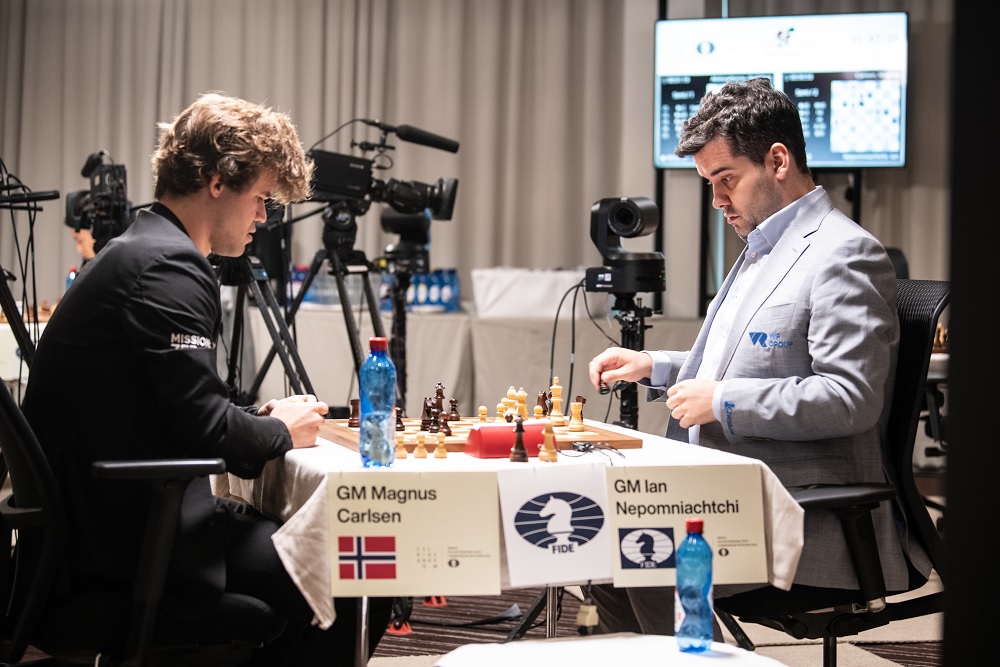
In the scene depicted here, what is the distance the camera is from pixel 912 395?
1765 mm

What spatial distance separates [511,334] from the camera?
16.0 ft

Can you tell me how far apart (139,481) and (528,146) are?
4682mm

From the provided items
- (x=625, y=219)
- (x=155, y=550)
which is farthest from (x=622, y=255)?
(x=155, y=550)

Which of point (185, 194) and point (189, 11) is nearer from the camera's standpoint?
point (185, 194)

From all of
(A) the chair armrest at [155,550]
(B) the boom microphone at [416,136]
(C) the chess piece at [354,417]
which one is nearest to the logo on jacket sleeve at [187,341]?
(A) the chair armrest at [155,550]

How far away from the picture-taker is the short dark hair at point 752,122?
1.93 meters

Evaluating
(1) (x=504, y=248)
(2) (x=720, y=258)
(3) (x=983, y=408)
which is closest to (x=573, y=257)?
(1) (x=504, y=248)

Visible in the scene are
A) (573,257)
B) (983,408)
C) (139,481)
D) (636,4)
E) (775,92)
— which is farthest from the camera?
(573,257)

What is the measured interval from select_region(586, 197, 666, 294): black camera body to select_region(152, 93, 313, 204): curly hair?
150 cm

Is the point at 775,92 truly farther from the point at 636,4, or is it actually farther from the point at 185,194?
the point at 636,4

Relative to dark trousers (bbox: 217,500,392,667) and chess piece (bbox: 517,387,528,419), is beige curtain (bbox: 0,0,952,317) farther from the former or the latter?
dark trousers (bbox: 217,500,392,667)

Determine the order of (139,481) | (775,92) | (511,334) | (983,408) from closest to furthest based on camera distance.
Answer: (983,408)
(139,481)
(775,92)
(511,334)

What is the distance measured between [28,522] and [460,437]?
0.68 m

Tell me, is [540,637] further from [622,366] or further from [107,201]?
[107,201]
